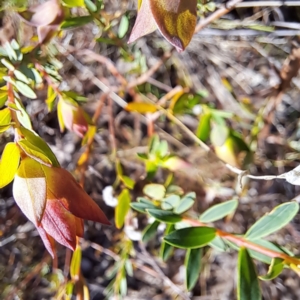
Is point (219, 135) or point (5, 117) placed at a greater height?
point (5, 117)

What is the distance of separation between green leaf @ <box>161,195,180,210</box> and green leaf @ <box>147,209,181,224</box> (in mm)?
87

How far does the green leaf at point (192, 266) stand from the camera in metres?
0.85

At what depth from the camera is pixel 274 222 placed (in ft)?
2.73

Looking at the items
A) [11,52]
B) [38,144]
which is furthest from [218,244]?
[11,52]

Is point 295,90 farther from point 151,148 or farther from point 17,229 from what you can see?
point 17,229

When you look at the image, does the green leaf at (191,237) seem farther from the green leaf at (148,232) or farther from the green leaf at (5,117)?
the green leaf at (5,117)

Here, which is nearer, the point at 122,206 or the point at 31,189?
the point at 31,189

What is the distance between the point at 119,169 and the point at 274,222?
0.39 meters

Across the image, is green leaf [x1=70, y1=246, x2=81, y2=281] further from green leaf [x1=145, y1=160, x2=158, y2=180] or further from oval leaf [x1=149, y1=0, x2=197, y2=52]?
oval leaf [x1=149, y1=0, x2=197, y2=52]

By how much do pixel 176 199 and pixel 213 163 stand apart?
396mm

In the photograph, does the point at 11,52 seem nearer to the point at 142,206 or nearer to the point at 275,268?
the point at 142,206

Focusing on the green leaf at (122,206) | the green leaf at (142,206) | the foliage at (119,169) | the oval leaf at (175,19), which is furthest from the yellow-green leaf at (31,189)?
the green leaf at (122,206)

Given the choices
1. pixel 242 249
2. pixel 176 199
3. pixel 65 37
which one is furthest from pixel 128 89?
pixel 242 249

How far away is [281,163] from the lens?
130 centimetres
